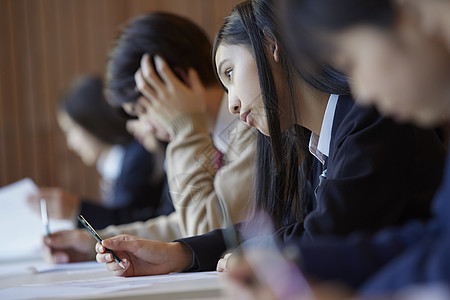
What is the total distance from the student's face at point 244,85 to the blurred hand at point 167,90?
1.43 feet

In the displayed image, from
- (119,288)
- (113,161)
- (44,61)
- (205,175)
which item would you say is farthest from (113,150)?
(119,288)

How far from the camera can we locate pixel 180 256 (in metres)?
1.10

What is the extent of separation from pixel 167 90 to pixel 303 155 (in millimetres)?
500

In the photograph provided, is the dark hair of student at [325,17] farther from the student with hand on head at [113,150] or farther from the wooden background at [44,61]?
the wooden background at [44,61]

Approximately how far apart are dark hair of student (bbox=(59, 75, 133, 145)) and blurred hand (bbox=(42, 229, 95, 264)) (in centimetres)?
109

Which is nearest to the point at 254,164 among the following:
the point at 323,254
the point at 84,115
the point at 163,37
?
the point at 163,37

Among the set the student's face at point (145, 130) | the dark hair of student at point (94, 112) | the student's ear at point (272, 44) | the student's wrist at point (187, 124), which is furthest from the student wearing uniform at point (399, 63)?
the dark hair of student at point (94, 112)

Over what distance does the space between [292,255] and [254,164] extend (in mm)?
650

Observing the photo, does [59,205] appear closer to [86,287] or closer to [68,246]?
[68,246]

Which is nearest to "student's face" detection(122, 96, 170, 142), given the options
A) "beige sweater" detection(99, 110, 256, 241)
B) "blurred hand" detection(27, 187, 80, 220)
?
"beige sweater" detection(99, 110, 256, 241)

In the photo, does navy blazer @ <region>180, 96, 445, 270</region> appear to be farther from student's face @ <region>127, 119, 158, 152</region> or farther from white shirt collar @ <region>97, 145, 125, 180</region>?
white shirt collar @ <region>97, 145, 125, 180</region>

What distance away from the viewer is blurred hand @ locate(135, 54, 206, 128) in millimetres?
1548

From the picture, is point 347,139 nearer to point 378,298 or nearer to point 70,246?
point 378,298

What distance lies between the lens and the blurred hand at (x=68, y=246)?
1.56 metres
